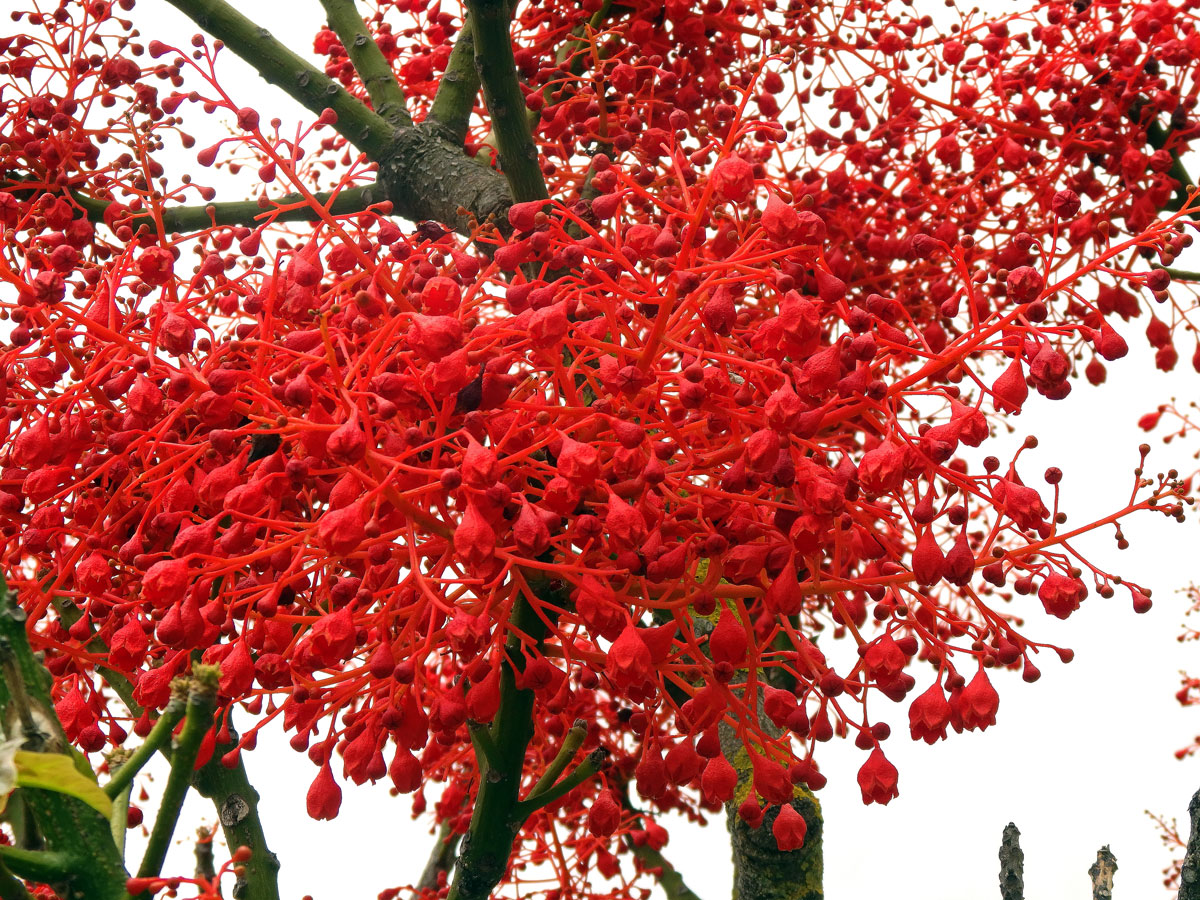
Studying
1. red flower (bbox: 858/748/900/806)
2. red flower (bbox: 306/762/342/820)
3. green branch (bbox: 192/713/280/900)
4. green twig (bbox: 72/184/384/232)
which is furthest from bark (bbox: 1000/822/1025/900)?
green twig (bbox: 72/184/384/232)

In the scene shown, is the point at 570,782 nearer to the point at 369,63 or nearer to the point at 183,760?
the point at 183,760

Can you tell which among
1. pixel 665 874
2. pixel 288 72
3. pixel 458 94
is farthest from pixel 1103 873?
pixel 288 72

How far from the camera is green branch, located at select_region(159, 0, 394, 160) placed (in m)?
1.90

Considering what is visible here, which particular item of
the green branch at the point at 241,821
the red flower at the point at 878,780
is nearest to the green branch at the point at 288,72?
the green branch at the point at 241,821

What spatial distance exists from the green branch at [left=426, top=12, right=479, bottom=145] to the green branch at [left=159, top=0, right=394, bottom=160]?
0.09 meters

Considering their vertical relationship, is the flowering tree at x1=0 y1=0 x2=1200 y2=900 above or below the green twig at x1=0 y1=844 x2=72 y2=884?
→ above

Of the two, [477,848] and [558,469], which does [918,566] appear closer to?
[558,469]

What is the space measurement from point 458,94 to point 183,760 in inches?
58.3

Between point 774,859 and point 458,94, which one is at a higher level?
point 458,94

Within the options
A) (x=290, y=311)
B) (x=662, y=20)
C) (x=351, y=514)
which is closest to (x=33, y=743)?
(x=351, y=514)

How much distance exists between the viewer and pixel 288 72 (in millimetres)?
1902

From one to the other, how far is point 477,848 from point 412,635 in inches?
14.6

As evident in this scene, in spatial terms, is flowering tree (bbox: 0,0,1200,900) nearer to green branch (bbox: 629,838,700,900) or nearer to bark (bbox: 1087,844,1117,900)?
bark (bbox: 1087,844,1117,900)

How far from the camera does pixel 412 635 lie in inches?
42.6
